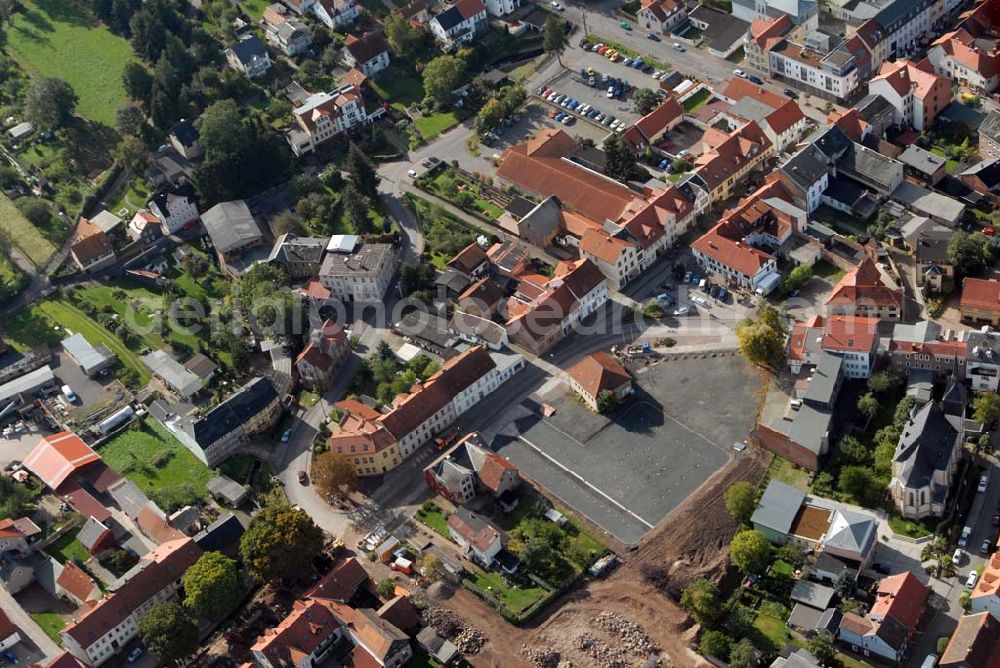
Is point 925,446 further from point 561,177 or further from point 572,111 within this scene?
point 572,111

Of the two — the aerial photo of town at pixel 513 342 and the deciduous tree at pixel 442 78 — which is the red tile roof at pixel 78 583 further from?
the deciduous tree at pixel 442 78

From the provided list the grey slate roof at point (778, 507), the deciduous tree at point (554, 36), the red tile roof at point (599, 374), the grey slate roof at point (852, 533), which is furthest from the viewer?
the deciduous tree at point (554, 36)

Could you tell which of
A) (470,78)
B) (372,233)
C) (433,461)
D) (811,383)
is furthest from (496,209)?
(811,383)

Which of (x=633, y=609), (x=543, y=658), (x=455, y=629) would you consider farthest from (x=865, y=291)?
(x=455, y=629)

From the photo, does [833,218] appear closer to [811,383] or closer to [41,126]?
[811,383]

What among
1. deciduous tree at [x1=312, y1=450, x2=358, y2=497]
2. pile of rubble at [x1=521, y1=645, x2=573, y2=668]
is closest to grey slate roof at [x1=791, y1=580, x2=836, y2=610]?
pile of rubble at [x1=521, y1=645, x2=573, y2=668]

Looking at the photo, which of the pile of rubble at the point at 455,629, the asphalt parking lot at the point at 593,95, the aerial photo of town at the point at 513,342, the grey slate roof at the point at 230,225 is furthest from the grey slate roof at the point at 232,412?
the asphalt parking lot at the point at 593,95
